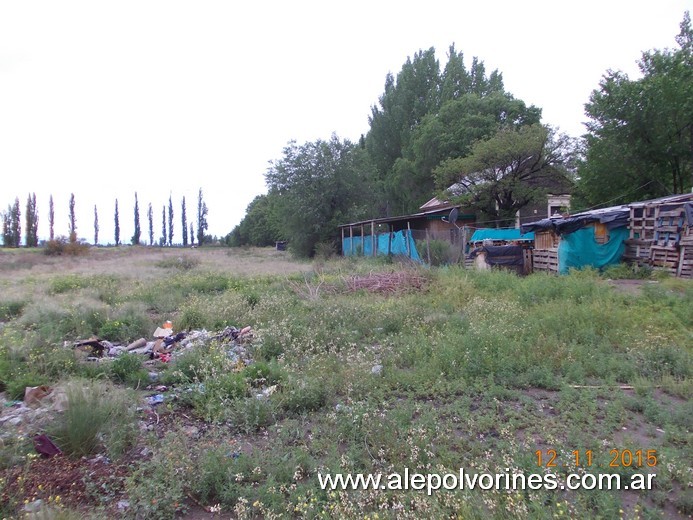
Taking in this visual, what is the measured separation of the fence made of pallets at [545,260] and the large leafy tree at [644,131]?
652 cm

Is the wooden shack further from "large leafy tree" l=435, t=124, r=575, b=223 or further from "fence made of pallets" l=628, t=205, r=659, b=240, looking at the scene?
"large leafy tree" l=435, t=124, r=575, b=223

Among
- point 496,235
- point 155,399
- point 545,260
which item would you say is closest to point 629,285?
point 545,260

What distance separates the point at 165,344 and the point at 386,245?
1415 centimetres

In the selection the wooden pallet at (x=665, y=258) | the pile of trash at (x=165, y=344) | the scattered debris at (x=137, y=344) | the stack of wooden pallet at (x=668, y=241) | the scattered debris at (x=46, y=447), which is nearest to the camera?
the scattered debris at (x=46, y=447)

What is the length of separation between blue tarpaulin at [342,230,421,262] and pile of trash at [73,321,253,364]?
337 inches

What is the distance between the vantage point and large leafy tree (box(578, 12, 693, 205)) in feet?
51.8

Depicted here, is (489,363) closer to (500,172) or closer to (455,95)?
(500,172)

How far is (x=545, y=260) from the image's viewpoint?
13680 millimetres

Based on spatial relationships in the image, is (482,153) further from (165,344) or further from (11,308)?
(11,308)

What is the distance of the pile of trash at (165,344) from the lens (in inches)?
237

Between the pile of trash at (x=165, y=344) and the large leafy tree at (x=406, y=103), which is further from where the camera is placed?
the large leafy tree at (x=406, y=103)
